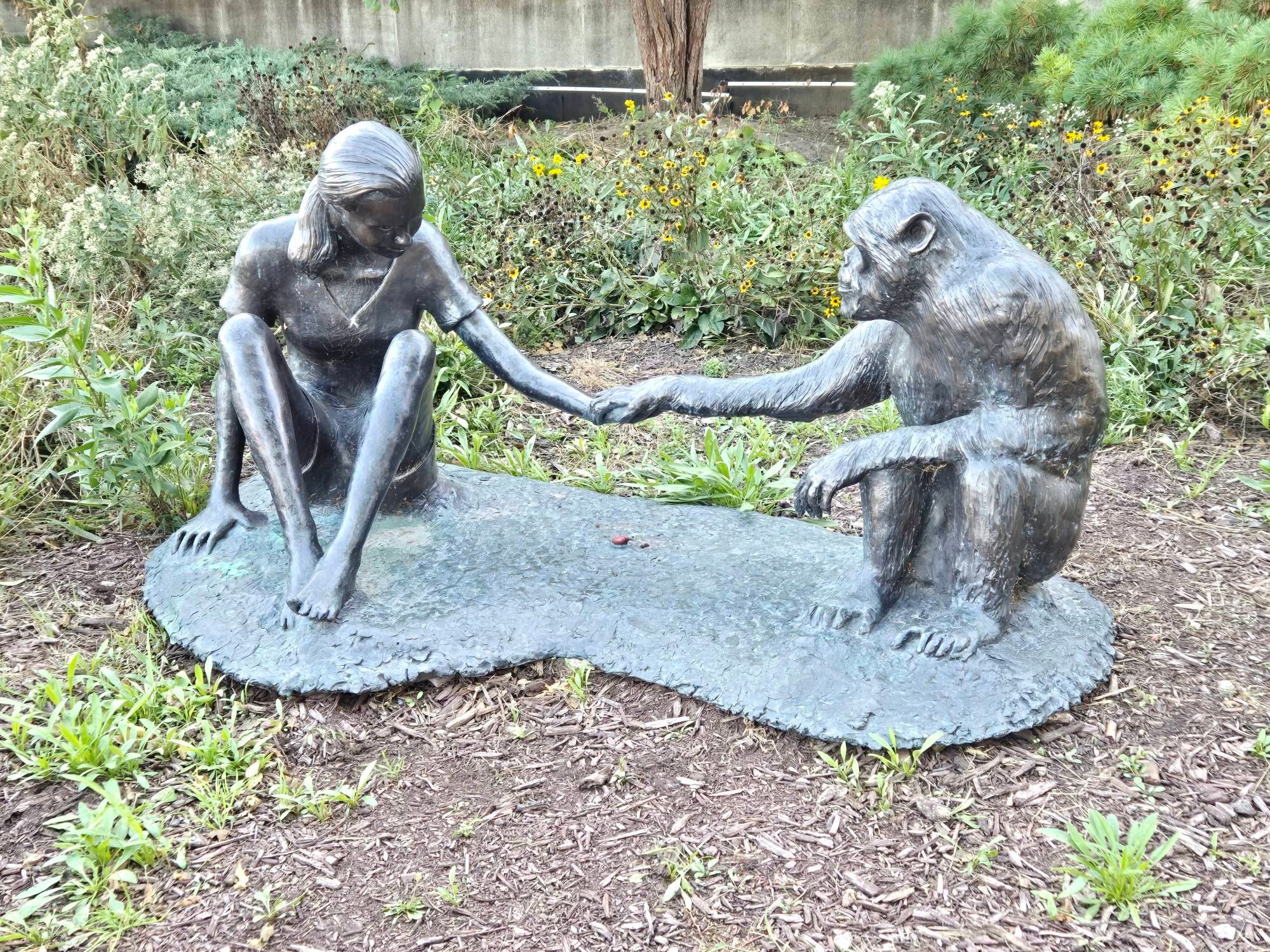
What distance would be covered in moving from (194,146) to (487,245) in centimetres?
345

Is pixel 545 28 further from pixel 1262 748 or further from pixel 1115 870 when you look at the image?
pixel 1115 870

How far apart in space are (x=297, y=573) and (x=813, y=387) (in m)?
1.59

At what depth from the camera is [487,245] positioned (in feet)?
20.1

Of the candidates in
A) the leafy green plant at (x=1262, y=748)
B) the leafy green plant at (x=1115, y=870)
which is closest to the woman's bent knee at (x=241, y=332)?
the leafy green plant at (x=1115, y=870)

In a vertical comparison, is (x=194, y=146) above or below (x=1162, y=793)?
above

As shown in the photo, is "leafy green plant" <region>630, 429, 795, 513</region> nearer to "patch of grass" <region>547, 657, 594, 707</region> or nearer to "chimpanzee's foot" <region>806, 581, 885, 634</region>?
"chimpanzee's foot" <region>806, 581, 885, 634</region>

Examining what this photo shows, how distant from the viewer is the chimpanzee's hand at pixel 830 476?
2.83 meters

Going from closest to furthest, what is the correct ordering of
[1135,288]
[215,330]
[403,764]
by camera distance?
[403,764] → [1135,288] → [215,330]

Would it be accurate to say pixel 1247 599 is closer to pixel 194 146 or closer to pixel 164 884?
pixel 164 884

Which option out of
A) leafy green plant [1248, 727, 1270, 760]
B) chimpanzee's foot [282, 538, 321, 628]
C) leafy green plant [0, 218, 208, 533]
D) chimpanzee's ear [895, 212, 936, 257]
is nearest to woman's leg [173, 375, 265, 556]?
leafy green plant [0, 218, 208, 533]

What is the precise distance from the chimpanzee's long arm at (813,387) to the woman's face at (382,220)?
2.92 feet

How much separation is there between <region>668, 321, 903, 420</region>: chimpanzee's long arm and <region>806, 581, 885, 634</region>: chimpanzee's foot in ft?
1.74

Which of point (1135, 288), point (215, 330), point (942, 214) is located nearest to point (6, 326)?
point (215, 330)

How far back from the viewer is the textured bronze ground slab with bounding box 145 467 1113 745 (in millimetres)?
2838
